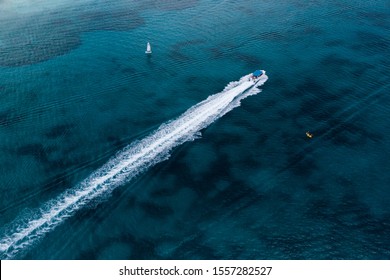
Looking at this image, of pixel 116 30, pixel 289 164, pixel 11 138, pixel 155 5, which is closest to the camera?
pixel 289 164

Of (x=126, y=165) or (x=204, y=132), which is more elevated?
(x=204, y=132)

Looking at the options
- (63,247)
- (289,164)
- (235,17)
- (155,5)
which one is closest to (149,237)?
(63,247)

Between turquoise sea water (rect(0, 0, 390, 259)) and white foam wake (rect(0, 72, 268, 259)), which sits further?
turquoise sea water (rect(0, 0, 390, 259))

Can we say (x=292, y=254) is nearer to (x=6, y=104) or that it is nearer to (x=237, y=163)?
(x=237, y=163)

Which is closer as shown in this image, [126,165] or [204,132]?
[126,165]

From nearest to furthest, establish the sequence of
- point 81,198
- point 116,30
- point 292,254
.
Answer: point 292,254, point 81,198, point 116,30
